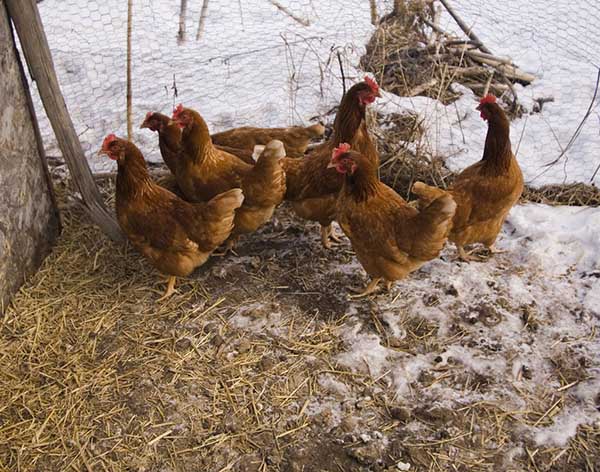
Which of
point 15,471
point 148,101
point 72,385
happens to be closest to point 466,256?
point 72,385

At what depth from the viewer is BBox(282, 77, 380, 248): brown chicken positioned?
3.12m

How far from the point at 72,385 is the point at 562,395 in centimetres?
221

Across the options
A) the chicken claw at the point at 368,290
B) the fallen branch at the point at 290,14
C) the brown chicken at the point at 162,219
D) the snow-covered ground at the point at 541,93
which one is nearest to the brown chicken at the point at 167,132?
the brown chicken at the point at 162,219

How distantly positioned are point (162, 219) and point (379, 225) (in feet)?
3.63

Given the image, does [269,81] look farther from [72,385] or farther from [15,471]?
[15,471]

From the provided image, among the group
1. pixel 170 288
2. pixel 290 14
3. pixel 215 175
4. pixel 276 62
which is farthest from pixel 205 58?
pixel 170 288

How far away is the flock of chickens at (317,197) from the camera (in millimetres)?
2773

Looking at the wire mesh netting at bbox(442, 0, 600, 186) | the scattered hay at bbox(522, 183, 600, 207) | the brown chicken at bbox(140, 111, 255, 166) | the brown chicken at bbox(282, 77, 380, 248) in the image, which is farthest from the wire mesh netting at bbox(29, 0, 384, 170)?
the scattered hay at bbox(522, 183, 600, 207)

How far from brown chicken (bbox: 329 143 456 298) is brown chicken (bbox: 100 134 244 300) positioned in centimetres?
56

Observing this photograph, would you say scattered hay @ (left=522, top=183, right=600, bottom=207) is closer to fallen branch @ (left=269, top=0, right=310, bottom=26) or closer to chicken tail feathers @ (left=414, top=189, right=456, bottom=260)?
chicken tail feathers @ (left=414, top=189, right=456, bottom=260)

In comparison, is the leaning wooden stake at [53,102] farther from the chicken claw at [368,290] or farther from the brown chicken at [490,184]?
the brown chicken at [490,184]

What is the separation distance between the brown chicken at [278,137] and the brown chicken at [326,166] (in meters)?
0.20

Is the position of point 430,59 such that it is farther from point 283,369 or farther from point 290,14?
point 283,369

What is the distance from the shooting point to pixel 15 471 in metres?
2.24
